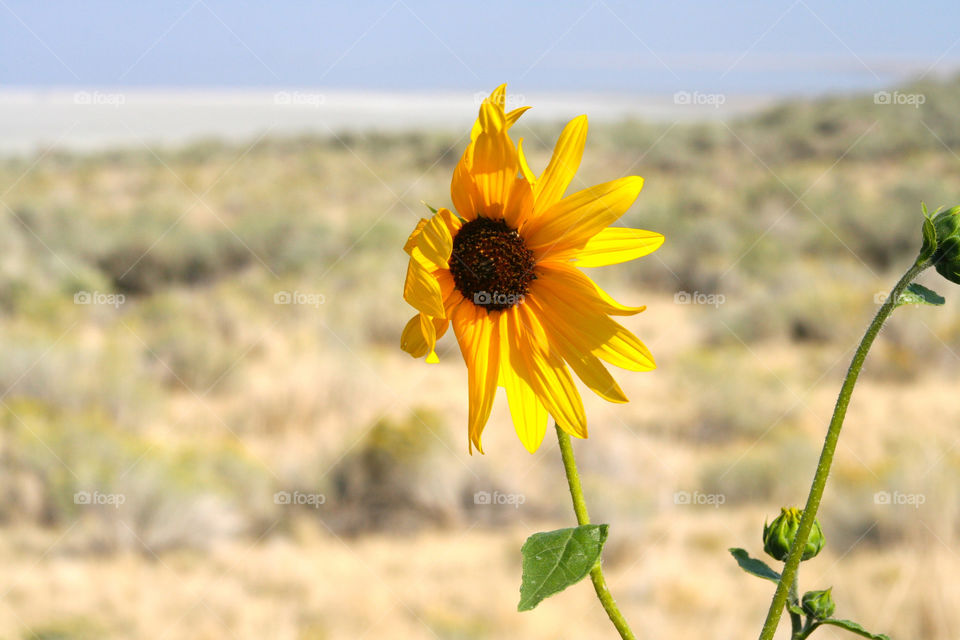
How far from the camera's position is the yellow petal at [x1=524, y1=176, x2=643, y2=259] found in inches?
40.9

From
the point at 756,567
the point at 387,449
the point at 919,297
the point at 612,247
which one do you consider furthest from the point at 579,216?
the point at 387,449

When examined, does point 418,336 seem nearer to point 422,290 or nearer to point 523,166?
point 422,290

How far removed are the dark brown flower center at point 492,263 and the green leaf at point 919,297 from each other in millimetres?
466

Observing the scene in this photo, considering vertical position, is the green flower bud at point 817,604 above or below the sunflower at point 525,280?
below

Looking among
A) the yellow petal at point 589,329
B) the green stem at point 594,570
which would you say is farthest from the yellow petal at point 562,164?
the green stem at point 594,570

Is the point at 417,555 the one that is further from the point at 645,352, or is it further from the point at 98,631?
the point at 645,352

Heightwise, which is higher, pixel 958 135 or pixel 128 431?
pixel 958 135

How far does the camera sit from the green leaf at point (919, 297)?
3.30 feet

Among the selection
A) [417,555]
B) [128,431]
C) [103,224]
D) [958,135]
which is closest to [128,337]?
[128,431]

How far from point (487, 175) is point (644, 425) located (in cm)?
686

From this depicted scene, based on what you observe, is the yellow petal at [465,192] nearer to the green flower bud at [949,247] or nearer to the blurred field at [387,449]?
the green flower bud at [949,247]

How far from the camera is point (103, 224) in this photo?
50.3 feet

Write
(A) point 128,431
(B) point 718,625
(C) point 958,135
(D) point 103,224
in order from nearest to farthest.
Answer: (B) point 718,625 < (A) point 128,431 < (D) point 103,224 < (C) point 958,135

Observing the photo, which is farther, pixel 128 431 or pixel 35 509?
pixel 128 431
